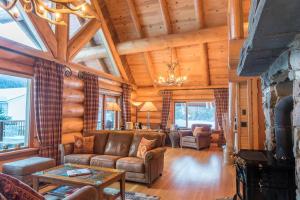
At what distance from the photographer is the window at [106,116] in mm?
6715

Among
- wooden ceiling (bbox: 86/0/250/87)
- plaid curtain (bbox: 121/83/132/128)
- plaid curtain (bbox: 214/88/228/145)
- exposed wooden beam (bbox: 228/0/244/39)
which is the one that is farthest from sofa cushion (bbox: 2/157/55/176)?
plaid curtain (bbox: 214/88/228/145)

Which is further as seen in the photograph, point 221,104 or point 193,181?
point 221,104

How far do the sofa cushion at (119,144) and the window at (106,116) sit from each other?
6.62 feet

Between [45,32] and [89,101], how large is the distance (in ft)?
6.75

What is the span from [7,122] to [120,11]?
14.4 ft

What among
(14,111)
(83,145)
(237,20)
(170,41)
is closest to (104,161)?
(83,145)

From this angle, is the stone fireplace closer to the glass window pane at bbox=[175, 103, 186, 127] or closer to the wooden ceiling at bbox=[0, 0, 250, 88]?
the wooden ceiling at bbox=[0, 0, 250, 88]

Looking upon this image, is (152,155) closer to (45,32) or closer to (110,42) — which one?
(45,32)

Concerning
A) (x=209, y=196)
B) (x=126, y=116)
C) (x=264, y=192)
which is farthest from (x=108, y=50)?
(x=264, y=192)

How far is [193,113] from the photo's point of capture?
8.94 metres

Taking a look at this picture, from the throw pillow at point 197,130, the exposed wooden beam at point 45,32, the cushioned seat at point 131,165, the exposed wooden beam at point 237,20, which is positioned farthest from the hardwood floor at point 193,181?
the exposed wooden beam at point 45,32

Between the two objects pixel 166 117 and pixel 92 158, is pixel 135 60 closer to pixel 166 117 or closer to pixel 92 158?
pixel 166 117

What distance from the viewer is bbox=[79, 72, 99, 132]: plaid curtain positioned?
5664mm

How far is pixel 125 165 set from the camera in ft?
12.7
